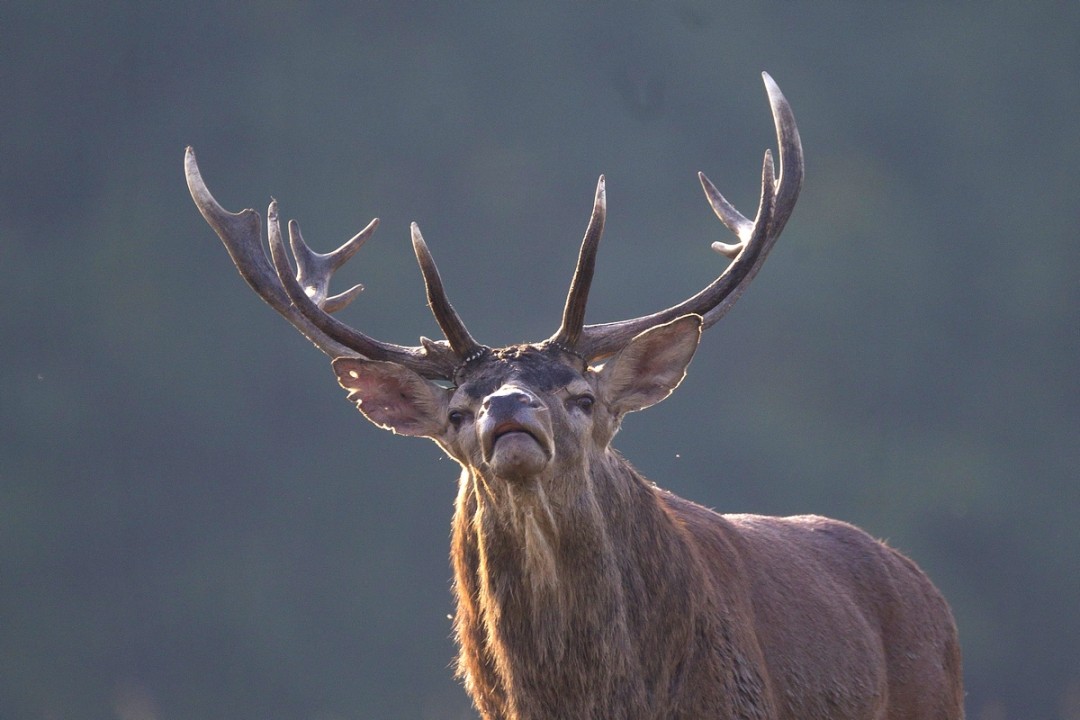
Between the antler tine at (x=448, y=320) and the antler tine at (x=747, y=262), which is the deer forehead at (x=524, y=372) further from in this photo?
the antler tine at (x=747, y=262)

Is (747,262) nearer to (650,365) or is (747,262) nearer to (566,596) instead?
(650,365)

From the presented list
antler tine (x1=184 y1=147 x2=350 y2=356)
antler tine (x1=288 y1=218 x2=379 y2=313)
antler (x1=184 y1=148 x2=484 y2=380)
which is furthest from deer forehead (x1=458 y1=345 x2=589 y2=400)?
antler tine (x1=288 y1=218 x2=379 y2=313)

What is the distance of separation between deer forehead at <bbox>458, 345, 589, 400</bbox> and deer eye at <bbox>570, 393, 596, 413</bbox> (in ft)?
0.09

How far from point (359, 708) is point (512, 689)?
6.47 meters

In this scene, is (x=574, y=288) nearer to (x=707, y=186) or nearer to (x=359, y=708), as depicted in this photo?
(x=707, y=186)

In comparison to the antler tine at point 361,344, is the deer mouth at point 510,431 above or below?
below

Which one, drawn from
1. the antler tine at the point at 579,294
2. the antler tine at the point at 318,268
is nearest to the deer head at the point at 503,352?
the antler tine at the point at 579,294

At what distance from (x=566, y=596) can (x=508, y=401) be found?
626 millimetres

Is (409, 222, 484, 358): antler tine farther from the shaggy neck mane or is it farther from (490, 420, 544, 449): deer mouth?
(490, 420, 544, 449): deer mouth

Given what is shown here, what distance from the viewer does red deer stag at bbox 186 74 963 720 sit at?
396 centimetres

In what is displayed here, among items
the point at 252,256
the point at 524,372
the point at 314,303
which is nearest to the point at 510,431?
the point at 524,372

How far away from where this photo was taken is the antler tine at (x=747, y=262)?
446cm

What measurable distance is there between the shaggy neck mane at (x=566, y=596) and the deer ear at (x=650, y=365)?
0.30 meters

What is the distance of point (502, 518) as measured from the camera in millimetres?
4004
